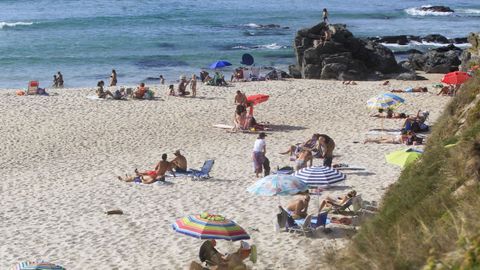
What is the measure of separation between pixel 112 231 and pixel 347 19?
54666mm

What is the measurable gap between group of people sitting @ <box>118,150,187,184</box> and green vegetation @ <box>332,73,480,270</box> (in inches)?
267

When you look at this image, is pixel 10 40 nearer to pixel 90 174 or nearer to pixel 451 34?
pixel 451 34

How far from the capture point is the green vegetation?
24.1 feet

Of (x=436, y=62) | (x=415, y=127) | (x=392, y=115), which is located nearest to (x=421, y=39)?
(x=436, y=62)

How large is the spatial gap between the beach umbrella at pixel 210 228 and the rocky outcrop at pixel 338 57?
2275 cm

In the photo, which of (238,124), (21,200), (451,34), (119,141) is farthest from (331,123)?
(451,34)

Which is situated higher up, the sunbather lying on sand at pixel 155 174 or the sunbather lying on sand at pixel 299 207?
the sunbather lying on sand at pixel 299 207

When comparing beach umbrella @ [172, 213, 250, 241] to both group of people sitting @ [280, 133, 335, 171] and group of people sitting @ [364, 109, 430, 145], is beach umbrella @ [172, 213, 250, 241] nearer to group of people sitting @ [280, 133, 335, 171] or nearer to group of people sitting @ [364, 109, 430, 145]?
group of people sitting @ [280, 133, 335, 171]

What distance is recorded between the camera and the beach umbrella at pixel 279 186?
1394 centimetres

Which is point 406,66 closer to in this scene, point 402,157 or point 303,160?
point 303,160

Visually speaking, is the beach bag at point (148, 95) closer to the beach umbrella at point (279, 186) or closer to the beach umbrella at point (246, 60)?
the beach umbrella at point (246, 60)

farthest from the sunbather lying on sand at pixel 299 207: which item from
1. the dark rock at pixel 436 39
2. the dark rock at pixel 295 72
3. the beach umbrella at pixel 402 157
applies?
the dark rock at pixel 436 39

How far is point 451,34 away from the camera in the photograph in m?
54.5

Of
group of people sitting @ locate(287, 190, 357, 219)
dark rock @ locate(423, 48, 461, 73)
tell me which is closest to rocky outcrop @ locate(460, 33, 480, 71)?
dark rock @ locate(423, 48, 461, 73)
